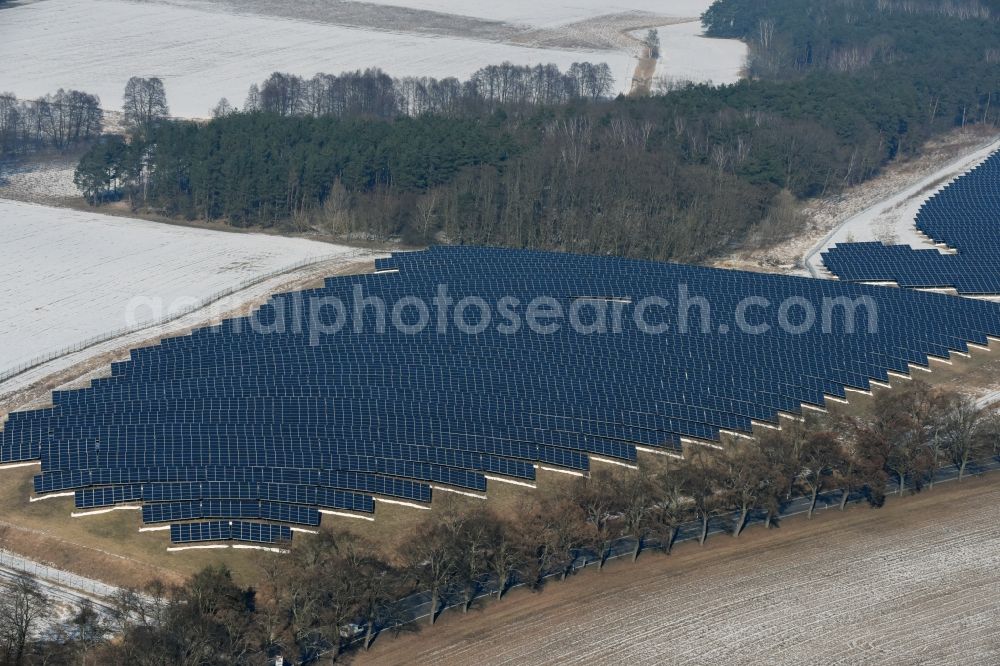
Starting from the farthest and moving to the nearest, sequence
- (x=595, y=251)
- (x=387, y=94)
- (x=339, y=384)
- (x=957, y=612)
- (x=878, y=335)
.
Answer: (x=387, y=94) < (x=595, y=251) < (x=878, y=335) < (x=339, y=384) < (x=957, y=612)

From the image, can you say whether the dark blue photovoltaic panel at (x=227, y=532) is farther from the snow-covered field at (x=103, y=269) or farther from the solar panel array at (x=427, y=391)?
the snow-covered field at (x=103, y=269)

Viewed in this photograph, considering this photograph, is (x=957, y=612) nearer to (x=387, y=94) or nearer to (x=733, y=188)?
(x=733, y=188)

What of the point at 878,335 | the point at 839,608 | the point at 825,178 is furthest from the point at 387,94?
the point at 839,608

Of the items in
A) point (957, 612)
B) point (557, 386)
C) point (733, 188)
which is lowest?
point (957, 612)

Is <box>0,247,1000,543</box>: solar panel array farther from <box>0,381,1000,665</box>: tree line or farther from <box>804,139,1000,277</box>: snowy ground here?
<box>804,139,1000,277</box>: snowy ground

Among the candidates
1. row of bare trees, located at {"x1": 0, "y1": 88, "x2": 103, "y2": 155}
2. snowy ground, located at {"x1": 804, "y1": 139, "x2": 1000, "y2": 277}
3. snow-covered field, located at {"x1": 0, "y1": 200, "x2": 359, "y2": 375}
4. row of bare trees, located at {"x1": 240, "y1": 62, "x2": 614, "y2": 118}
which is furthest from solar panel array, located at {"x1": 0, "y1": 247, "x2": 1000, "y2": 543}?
row of bare trees, located at {"x1": 0, "y1": 88, "x2": 103, "y2": 155}
